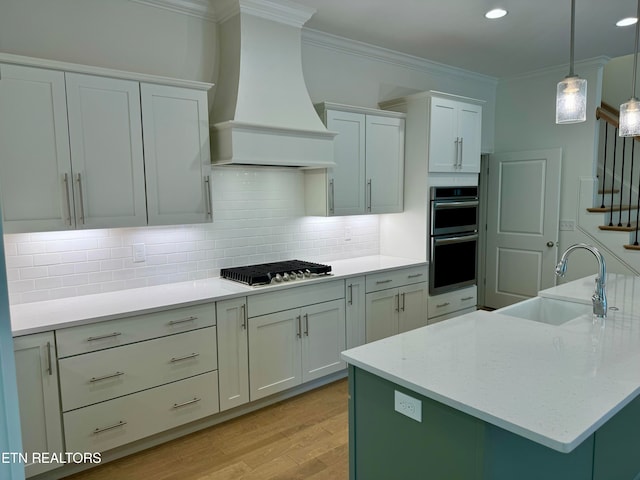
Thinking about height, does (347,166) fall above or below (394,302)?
above

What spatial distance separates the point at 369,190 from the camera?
400cm

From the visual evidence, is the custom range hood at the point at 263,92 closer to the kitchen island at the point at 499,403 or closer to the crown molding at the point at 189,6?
the crown molding at the point at 189,6

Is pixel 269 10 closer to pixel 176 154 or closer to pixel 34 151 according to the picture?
pixel 176 154

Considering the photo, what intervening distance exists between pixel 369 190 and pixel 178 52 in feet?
6.36

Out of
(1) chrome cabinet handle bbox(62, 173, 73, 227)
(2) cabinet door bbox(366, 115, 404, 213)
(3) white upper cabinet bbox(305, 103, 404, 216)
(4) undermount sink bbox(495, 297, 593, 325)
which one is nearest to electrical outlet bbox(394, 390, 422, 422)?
(4) undermount sink bbox(495, 297, 593, 325)

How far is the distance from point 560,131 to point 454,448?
472 centimetres

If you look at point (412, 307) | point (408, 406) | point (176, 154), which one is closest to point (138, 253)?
point (176, 154)

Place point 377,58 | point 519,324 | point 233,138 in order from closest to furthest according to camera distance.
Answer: point 519,324, point 233,138, point 377,58

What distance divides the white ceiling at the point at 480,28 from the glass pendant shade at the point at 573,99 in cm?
145

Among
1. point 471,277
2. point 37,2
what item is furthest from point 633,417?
point 37,2

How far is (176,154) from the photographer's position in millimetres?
2887

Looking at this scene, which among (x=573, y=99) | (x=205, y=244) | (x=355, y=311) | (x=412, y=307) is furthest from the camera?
(x=412, y=307)

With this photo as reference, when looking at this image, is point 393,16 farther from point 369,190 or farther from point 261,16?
point 369,190

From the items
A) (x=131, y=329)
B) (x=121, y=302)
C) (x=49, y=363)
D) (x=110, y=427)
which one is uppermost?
(x=121, y=302)
